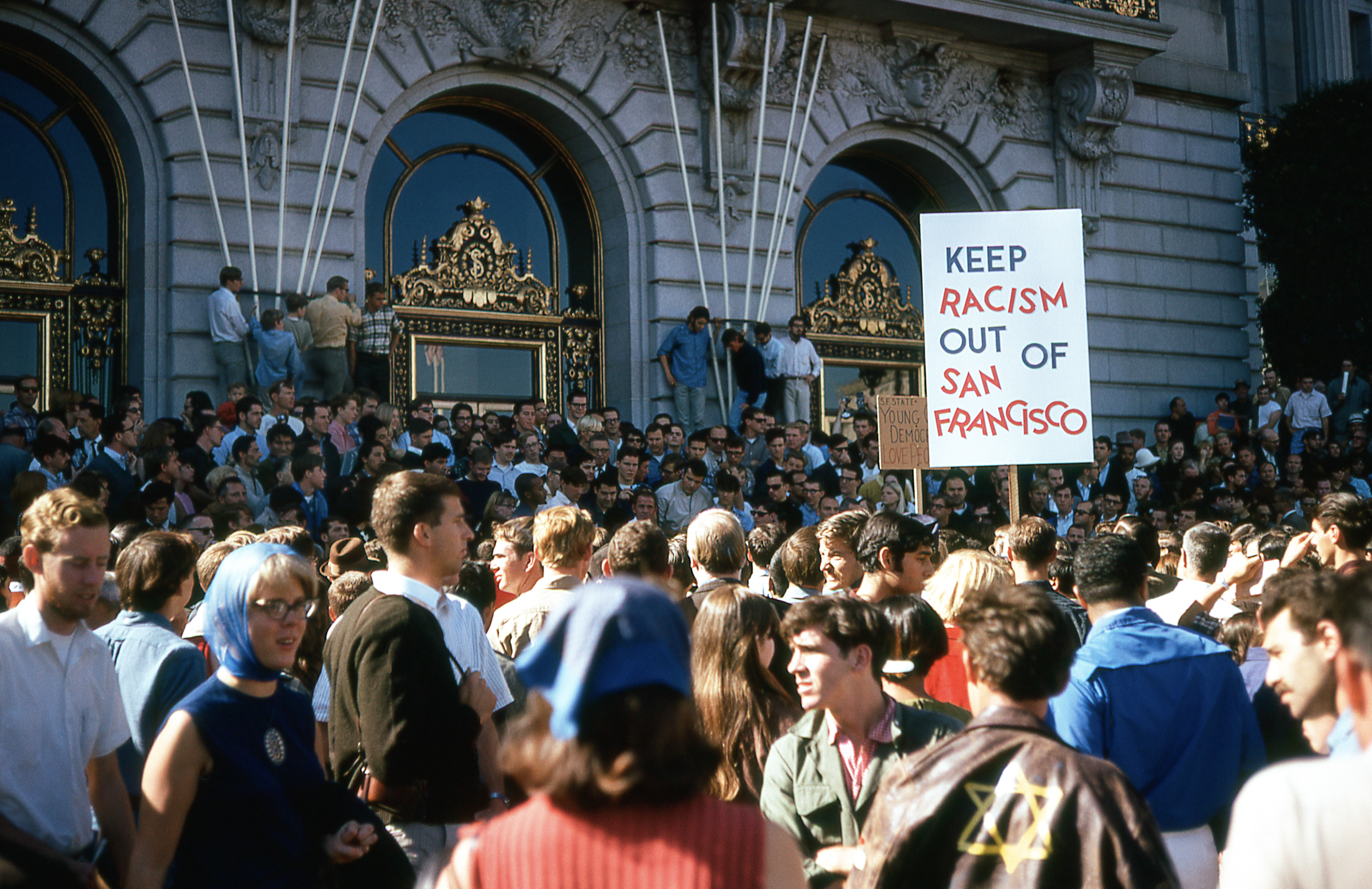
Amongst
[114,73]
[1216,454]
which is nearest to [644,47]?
[114,73]

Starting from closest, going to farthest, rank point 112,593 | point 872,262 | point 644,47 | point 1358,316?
1. point 112,593
2. point 644,47
3. point 872,262
4. point 1358,316

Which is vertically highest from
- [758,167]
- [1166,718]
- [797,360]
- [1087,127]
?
[1087,127]

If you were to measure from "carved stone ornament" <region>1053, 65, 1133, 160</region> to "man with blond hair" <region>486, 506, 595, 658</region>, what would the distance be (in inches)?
670

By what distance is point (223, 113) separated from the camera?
15188 millimetres

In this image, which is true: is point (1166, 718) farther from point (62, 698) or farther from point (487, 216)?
point (487, 216)

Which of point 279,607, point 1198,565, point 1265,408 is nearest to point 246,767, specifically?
point 279,607

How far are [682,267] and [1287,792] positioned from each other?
16.0 meters

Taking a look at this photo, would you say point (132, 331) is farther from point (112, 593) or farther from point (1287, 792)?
point (1287, 792)

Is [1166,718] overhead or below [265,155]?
below

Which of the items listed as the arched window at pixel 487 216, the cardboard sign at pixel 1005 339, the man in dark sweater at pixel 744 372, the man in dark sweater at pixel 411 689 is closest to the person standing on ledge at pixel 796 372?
the man in dark sweater at pixel 744 372

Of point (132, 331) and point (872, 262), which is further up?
point (872, 262)

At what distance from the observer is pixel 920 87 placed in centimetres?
1975

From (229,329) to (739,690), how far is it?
1168cm

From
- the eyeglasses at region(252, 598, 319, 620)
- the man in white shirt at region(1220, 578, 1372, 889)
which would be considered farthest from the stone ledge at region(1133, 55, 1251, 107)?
the man in white shirt at region(1220, 578, 1372, 889)
